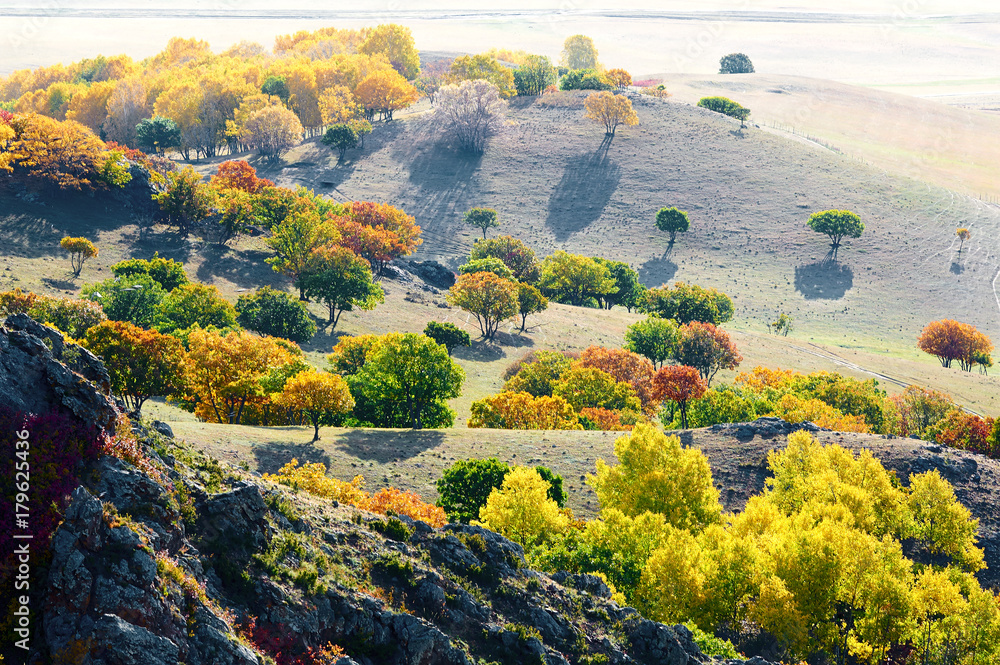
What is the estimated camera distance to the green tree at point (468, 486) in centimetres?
6419

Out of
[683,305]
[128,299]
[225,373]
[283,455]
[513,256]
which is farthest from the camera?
[513,256]

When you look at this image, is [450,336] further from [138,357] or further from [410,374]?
[138,357]

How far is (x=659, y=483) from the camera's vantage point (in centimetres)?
6488

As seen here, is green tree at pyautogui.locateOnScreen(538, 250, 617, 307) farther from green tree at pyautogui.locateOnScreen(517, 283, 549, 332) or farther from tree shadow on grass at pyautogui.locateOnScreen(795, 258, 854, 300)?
tree shadow on grass at pyautogui.locateOnScreen(795, 258, 854, 300)

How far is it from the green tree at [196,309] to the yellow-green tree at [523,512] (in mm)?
57540

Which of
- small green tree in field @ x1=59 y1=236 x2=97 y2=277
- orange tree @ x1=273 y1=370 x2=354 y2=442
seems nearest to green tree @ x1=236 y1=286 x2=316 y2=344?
small green tree in field @ x1=59 y1=236 x2=97 y2=277

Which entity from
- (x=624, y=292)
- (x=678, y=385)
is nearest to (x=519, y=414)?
(x=678, y=385)

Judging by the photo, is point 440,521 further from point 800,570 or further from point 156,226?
point 156,226

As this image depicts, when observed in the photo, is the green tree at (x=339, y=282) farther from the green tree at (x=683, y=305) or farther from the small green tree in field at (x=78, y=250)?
the green tree at (x=683, y=305)

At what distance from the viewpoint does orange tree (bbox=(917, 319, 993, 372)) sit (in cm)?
15200

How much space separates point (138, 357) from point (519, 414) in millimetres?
38912

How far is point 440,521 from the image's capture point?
57469mm

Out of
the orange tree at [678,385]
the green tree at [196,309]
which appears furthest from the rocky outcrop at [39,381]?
the green tree at [196,309]

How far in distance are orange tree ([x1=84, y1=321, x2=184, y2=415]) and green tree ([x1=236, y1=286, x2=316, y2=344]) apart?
34.8 meters
